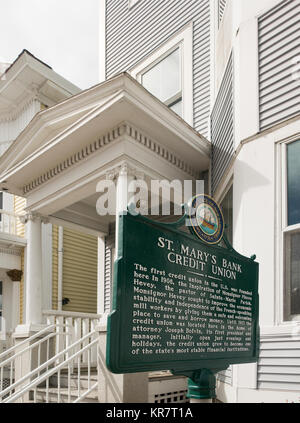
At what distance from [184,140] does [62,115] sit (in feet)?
7.26

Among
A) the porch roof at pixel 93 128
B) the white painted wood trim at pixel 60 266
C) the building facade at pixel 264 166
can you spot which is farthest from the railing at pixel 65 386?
the white painted wood trim at pixel 60 266

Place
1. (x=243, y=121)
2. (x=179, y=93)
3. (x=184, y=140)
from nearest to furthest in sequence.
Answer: (x=243, y=121) → (x=184, y=140) → (x=179, y=93)

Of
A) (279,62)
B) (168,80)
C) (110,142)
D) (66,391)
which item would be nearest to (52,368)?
(66,391)

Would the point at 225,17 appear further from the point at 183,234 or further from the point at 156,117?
the point at 183,234

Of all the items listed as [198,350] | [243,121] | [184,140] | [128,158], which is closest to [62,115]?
[128,158]

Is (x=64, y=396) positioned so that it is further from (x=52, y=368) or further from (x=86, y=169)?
(x=86, y=169)

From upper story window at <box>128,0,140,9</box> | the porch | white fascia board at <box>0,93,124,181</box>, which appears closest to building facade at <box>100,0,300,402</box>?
the porch

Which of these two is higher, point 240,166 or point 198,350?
point 240,166

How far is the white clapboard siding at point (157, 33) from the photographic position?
9.26 metres

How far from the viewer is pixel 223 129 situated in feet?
24.5

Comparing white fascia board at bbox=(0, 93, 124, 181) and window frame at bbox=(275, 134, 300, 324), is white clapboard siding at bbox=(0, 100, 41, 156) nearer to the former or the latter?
white fascia board at bbox=(0, 93, 124, 181)

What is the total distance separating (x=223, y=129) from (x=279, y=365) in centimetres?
391

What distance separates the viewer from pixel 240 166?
618 cm
